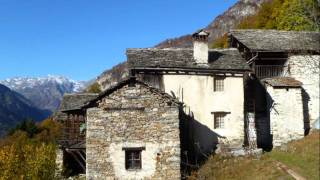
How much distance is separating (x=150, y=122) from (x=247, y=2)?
4044 inches

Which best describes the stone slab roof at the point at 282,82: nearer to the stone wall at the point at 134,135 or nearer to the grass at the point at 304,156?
the grass at the point at 304,156

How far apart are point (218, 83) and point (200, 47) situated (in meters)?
2.67

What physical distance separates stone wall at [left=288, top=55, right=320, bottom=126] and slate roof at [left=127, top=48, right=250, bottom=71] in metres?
4.71

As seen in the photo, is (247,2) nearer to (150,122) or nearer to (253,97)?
(253,97)

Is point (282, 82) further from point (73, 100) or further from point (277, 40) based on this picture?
point (73, 100)

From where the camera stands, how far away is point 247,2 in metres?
124

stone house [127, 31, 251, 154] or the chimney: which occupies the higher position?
the chimney

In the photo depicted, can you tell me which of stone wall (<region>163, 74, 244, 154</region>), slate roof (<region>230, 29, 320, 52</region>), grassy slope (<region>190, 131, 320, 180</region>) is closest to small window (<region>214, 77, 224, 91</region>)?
stone wall (<region>163, 74, 244, 154</region>)

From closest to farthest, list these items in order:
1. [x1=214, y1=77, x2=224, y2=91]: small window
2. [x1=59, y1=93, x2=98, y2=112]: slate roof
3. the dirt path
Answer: the dirt path, [x1=214, y1=77, x2=224, y2=91]: small window, [x1=59, y1=93, x2=98, y2=112]: slate roof

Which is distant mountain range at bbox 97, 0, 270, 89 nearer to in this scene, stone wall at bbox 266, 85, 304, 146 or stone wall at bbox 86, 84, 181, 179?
stone wall at bbox 266, 85, 304, 146

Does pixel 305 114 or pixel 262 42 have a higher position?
→ pixel 262 42

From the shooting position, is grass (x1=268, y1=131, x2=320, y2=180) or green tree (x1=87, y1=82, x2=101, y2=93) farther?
green tree (x1=87, y1=82, x2=101, y2=93)

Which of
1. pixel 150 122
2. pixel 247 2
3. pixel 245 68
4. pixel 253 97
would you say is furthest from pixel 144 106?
pixel 247 2

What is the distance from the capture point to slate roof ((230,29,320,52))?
1348 inches
